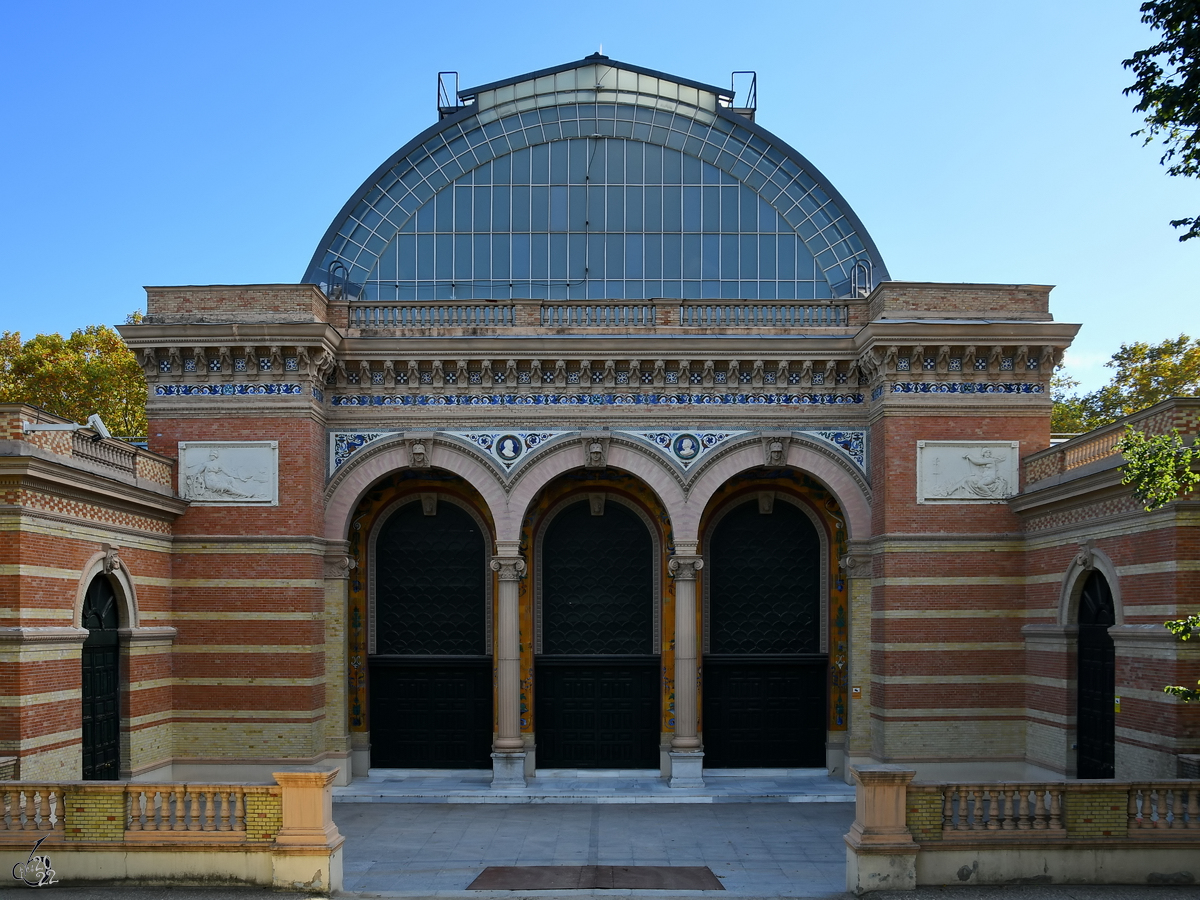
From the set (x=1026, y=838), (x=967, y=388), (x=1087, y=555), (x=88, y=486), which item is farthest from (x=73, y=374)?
(x=1026, y=838)

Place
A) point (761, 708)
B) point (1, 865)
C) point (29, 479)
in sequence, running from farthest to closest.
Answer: point (761, 708) → point (29, 479) → point (1, 865)

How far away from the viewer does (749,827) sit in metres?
21.2

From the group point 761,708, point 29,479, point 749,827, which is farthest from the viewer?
point 761,708

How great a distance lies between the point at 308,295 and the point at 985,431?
14.5 meters

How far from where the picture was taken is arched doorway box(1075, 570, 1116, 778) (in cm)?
1991

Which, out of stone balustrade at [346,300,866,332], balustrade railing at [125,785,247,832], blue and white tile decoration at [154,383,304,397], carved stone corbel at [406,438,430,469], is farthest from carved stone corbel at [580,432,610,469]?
balustrade railing at [125,785,247,832]

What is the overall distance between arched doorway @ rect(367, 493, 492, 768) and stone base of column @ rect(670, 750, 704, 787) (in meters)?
4.37

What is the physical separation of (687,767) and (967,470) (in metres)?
8.63

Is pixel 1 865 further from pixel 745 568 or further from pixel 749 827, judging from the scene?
pixel 745 568

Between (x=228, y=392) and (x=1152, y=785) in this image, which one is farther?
(x=228, y=392)

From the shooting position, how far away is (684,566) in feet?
81.4

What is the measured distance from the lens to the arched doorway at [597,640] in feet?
85.7

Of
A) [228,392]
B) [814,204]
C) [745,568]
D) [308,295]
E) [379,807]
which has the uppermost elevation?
[814,204]

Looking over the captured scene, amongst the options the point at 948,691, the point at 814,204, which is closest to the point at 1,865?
the point at 948,691
